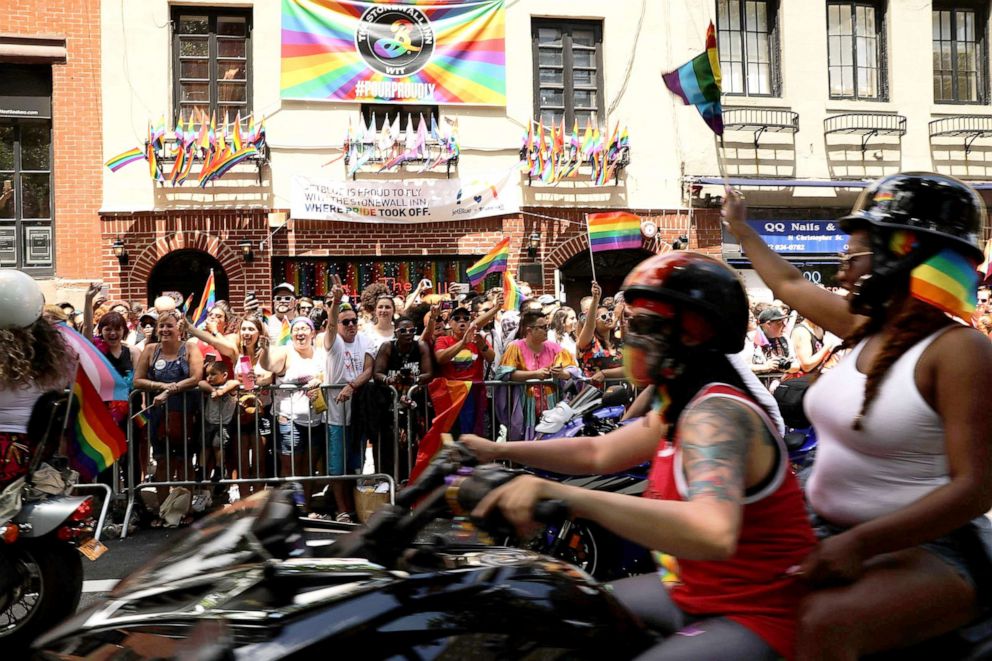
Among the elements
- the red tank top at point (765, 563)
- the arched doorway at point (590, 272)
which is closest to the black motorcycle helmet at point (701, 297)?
the red tank top at point (765, 563)

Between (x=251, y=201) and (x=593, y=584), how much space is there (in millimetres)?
14913

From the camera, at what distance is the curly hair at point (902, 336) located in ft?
8.02

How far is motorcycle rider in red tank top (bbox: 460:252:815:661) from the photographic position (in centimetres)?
202

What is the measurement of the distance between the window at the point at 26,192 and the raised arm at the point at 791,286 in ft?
48.4

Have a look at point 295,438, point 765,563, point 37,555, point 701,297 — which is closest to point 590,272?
point 295,438

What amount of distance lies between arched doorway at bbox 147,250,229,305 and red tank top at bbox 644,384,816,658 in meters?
15.1

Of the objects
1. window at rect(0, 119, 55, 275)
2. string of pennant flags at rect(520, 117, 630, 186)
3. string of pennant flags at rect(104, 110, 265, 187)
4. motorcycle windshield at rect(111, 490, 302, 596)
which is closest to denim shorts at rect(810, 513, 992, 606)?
motorcycle windshield at rect(111, 490, 302, 596)

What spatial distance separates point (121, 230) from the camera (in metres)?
15.9

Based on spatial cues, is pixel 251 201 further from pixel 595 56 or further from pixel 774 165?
pixel 774 165

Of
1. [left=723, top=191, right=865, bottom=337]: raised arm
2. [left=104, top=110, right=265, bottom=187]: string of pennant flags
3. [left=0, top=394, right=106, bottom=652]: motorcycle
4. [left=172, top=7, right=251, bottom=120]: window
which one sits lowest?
[left=0, top=394, right=106, bottom=652]: motorcycle

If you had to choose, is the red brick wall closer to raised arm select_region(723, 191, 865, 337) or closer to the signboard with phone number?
the signboard with phone number

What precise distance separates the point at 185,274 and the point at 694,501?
1545 centimetres

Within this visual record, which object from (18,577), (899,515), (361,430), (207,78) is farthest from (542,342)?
(207,78)

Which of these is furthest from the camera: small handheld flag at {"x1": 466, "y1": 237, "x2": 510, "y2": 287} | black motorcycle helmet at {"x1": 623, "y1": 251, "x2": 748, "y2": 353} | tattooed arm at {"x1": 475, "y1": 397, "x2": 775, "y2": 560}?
small handheld flag at {"x1": 466, "y1": 237, "x2": 510, "y2": 287}
